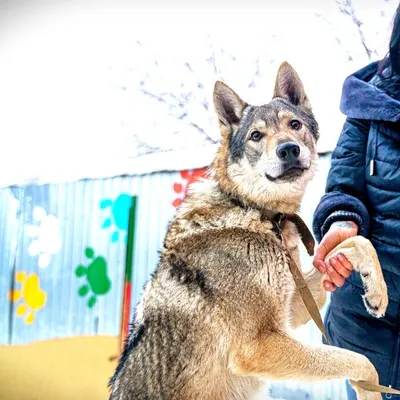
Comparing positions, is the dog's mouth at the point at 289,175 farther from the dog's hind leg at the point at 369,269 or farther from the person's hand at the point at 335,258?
the dog's hind leg at the point at 369,269

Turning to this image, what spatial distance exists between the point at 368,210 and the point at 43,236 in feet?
10.3

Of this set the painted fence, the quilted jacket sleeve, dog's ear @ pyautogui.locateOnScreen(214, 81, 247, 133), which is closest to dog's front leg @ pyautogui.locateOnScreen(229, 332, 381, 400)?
the quilted jacket sleeve

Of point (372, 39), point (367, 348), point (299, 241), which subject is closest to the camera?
point (367, 348)

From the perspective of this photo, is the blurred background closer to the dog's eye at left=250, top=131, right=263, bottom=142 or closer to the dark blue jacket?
the dog's eye at left=250, top=131, right=263, bottom=142

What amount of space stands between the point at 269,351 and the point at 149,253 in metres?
2.22

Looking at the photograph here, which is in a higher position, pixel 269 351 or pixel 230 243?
pixel 230 243

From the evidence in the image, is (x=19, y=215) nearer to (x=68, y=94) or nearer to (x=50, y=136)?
(x=50, y=136)

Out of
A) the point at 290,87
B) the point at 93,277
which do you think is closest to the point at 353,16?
the point at 290,87

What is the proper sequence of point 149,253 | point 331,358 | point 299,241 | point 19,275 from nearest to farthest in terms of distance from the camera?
point 331,358, point 299,241, point 149,253, point 19,275

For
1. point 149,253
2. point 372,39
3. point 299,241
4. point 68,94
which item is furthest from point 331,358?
point 68,94

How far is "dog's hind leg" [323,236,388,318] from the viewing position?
1.59 metres

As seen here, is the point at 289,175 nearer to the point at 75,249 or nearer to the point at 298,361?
the point at 298,361

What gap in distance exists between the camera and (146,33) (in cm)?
375

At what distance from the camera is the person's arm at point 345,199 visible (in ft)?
5.58
